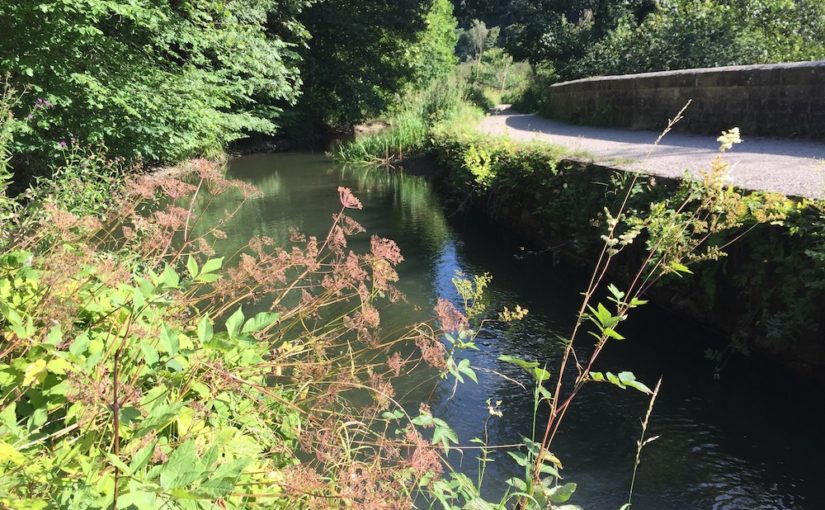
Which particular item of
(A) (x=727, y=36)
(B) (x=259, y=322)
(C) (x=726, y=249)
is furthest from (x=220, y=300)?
(A) (x=727, y=36)

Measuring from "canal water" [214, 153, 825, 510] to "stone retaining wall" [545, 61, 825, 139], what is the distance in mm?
3908

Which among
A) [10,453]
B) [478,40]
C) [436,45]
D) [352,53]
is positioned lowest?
[10,453]

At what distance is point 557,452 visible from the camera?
11.3 feet

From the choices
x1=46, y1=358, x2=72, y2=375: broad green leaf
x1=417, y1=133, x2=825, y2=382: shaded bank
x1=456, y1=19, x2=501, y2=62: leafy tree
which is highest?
x1=456, y1=19, x2=501, y2=62: leafy tree

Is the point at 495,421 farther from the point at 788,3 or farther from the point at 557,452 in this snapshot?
the point at 788,3

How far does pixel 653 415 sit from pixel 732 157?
13.4ft

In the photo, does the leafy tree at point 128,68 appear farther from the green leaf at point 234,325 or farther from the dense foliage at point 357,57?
the dense foliage at point 357,57

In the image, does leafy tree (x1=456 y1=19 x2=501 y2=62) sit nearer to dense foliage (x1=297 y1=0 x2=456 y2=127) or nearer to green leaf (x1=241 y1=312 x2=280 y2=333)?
dense foliage (x1=297 y1=0 x2=456 y2=127)

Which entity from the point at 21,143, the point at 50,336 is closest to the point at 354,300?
the point at 50,336

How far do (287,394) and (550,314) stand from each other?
368cm

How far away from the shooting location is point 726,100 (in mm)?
8805

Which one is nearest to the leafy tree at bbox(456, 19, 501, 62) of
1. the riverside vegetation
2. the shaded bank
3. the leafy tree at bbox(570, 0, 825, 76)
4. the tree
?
the tree

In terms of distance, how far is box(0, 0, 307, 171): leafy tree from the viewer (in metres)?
7.59

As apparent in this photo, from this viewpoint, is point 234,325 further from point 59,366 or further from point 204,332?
point 59,366
